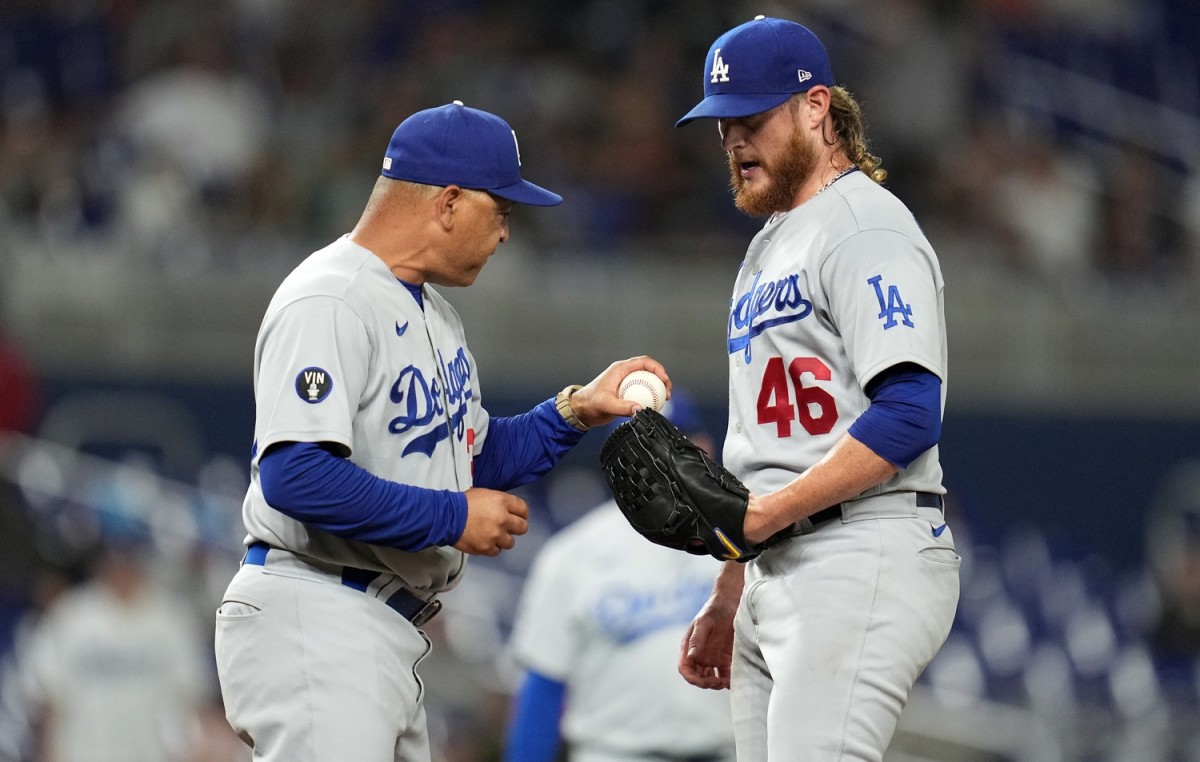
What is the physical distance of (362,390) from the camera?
11.1 feet

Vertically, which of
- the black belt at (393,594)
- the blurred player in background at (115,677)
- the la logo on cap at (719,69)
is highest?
the la logo on cap at (719,69)

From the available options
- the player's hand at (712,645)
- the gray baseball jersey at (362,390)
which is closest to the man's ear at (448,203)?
the gray baseball jersey at (362,390)

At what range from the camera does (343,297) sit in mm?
3359

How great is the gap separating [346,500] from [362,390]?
271mm

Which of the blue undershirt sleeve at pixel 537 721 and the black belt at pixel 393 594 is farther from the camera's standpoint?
the blue undershirt sleeve at pixel 537 721

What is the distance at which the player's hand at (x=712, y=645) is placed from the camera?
3660 millimetres

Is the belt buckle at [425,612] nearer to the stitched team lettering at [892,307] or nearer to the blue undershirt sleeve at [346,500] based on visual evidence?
the blue undershirt sleeve at [346,500]

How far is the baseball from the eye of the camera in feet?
12.0

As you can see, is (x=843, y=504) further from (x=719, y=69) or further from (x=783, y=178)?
(x=719, y=69)

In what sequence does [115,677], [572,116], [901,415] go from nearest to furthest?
[901,415]
[115,677]
[572,116]

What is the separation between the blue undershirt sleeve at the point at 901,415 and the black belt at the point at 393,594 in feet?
3.37

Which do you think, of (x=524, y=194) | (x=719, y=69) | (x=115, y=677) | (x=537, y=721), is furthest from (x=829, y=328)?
(x=115, y=677)

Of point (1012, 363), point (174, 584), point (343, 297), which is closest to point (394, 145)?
point (343, 297)

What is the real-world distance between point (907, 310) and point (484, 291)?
6.17m
